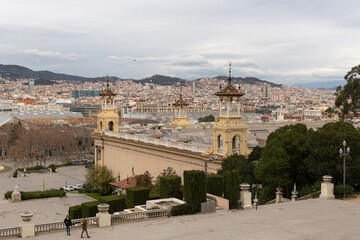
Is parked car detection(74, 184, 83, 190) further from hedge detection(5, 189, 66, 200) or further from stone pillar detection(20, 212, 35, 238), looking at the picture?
stone pillar detection(20, 212, 35, 238)

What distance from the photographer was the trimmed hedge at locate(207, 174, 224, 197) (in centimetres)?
2003

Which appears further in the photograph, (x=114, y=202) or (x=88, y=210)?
(x=114, y=202)

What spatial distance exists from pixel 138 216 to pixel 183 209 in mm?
1880

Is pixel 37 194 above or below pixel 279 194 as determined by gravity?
below

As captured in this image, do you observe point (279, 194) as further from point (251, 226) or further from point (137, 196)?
point (251, 226)

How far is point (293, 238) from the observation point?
601 inches

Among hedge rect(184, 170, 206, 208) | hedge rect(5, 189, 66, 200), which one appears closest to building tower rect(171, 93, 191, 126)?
hedge rect(5, 189, 66, 200)

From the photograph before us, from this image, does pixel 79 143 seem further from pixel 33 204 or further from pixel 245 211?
pixel 245 211

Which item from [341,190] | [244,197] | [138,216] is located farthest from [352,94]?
[138,216]

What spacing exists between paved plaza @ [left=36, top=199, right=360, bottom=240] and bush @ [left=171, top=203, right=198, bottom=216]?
357 millimetres

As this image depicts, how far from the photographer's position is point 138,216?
17906mm

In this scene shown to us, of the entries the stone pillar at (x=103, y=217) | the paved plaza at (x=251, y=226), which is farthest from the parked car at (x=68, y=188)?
the stone pillar at (x=103, y=217)

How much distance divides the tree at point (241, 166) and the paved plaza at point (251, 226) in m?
6.33

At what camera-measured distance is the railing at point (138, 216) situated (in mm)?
17500
